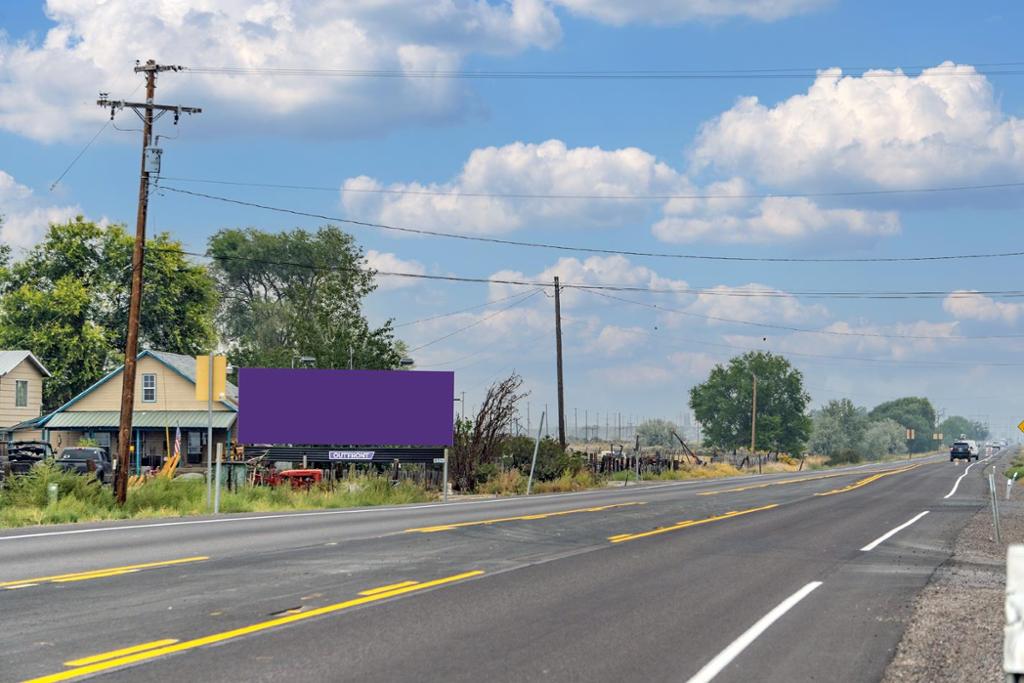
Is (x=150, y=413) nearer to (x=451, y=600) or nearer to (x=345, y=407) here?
(x=345, y=407)

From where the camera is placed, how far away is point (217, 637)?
9.26 metres

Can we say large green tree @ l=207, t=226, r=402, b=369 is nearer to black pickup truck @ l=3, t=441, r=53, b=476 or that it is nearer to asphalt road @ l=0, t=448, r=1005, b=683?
black pickup truck @ l=3, t=441, r=53, b=476

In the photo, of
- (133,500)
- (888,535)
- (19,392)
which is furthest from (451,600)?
(19,392)

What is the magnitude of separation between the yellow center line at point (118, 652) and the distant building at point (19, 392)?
5295 cm

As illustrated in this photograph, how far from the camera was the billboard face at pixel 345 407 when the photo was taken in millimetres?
38844

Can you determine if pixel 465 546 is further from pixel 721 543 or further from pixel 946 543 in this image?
pixel 946 543

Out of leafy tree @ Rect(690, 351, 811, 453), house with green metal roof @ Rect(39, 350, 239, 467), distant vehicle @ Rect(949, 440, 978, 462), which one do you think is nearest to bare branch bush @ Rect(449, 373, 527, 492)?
house with green metal roof @ Rect(39, 350, 239, 467)

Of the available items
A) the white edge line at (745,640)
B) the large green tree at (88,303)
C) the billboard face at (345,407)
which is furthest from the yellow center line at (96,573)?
the large green tree at (88,303)

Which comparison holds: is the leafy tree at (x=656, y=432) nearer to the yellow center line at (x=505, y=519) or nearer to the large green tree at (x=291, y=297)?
the large green tree at (x=291, y=297)

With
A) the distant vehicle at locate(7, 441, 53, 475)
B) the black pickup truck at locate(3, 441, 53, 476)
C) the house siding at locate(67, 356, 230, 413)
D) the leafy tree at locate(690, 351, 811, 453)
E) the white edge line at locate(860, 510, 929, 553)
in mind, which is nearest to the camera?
the white edge line at locate(860, 510, 929, 553)

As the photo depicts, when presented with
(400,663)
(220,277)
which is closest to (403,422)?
(400,663)

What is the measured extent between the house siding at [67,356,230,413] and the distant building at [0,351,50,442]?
3605mm

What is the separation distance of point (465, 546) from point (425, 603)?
5528mm

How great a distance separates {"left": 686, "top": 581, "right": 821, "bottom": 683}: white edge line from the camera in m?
8.41
